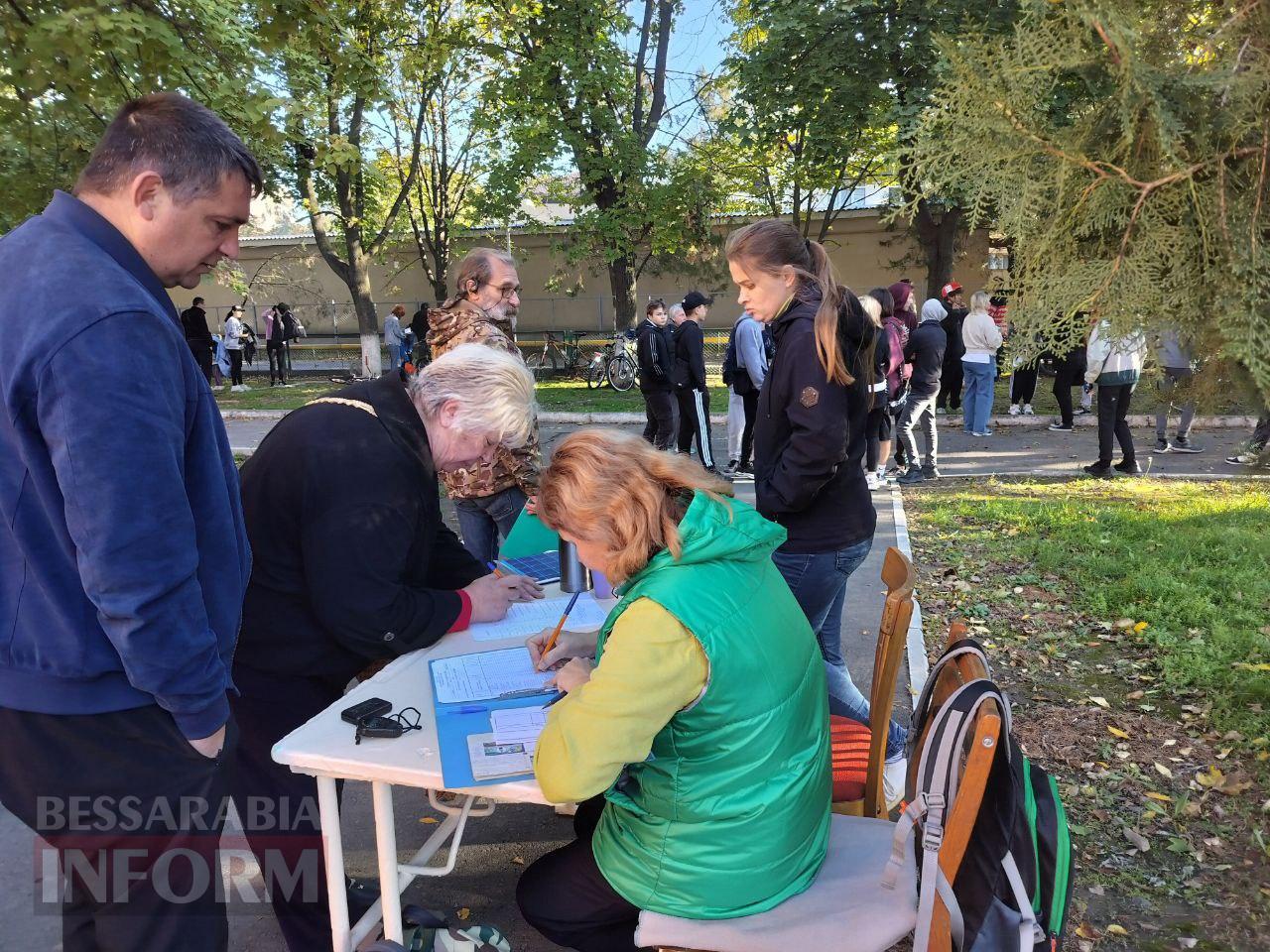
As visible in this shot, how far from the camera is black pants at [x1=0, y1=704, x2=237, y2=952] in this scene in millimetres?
1692

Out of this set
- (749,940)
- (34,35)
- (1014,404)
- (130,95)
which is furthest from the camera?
(1014,404)

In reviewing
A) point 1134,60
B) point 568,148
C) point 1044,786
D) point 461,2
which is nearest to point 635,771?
A: point 1044,786

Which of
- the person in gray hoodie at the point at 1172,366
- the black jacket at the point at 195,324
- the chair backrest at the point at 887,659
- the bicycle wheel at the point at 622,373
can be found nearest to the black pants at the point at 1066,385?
the bicycle wheel at the point at 622,373

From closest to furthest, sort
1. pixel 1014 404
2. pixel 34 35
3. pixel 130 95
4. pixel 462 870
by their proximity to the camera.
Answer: pixel 462 870
pixel 34 35
pixel 130 95
pixel 1014 404

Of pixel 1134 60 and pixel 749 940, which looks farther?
pixel 749 940

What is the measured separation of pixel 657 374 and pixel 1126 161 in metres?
7.10

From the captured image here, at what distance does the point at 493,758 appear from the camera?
6.16 ft

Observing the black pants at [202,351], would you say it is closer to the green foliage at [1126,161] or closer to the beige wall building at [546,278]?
the beige wall building at [546,278]

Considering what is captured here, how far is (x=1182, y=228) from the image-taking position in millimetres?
1645

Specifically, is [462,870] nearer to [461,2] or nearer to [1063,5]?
[1063,5]

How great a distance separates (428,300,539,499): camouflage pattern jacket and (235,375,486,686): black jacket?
4.56ft

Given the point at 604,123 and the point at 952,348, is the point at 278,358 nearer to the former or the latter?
the point at 604,123

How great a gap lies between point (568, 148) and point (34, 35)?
12.4m

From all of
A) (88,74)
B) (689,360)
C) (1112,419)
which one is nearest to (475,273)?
(88,74)
